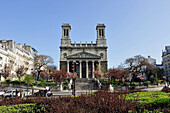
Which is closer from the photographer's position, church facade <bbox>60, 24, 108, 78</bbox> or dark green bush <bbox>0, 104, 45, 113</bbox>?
dark green bush <bbox>0, 104, 45, 113</bbox>

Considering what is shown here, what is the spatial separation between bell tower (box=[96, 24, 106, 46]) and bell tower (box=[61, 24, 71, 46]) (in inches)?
534

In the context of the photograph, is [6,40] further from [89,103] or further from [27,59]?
[89,103]

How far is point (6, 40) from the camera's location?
166 feet

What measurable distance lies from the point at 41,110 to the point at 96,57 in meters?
54.5

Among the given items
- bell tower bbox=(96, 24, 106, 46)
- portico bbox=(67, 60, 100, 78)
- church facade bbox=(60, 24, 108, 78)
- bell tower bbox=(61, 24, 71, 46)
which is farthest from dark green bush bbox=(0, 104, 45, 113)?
bell tower bbox=(96, 24, 106, 46)

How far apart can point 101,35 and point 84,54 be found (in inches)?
599

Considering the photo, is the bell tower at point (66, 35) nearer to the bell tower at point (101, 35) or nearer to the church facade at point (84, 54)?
the church facade at point (84, 54)

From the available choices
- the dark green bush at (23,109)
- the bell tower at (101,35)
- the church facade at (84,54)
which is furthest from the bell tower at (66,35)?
the dark green bush at (23,109)

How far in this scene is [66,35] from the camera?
7231 cm

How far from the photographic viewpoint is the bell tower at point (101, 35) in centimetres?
7119

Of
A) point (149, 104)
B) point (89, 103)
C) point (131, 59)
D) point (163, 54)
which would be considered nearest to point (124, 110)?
point (89, 103)

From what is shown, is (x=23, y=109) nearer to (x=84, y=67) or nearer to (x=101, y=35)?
(x=84, y=67)

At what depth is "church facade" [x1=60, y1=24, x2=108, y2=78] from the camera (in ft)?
205

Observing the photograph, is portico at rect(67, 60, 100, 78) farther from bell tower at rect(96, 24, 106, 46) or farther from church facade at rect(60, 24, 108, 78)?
bell tower at rect(96, 24, 106, 46)
